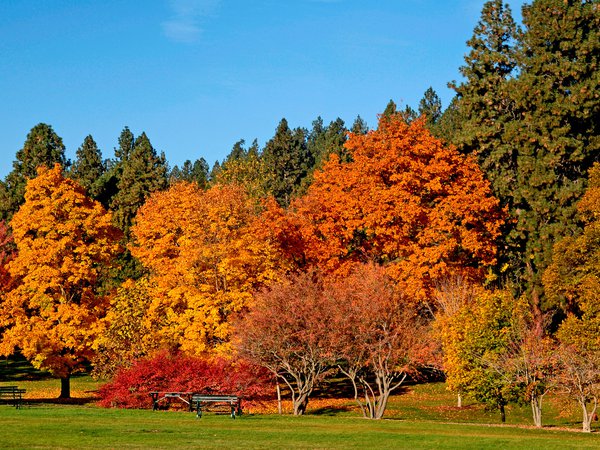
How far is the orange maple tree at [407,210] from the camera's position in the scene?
166 feet

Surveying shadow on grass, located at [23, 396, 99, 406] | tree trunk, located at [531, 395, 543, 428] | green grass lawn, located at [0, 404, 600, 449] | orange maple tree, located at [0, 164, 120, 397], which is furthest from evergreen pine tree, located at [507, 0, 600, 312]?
shadow on grass, located at [23, 396, 99, 406]

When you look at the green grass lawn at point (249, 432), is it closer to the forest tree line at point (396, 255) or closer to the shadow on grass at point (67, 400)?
the forest tree line at point (396, 255)

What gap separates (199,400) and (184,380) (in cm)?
849

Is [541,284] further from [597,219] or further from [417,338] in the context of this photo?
[417,338]

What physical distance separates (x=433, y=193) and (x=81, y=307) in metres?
22.4

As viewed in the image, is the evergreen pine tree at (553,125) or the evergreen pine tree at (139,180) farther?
the evergreen pine tree at (139,180)

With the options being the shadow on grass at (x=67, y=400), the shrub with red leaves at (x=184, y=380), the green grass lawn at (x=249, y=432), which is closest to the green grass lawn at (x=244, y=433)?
the green grass lawn at (x=249, y=432)

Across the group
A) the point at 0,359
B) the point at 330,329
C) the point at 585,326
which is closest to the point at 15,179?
the point at 0,359

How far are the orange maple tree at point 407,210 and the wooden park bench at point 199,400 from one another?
13461mm

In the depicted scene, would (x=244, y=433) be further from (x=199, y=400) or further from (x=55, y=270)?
(x=55, y=270)

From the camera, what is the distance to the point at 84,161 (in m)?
123

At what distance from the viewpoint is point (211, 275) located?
151 ft

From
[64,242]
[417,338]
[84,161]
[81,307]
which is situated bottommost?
[417,338]

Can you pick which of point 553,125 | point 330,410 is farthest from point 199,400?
point 553,125
